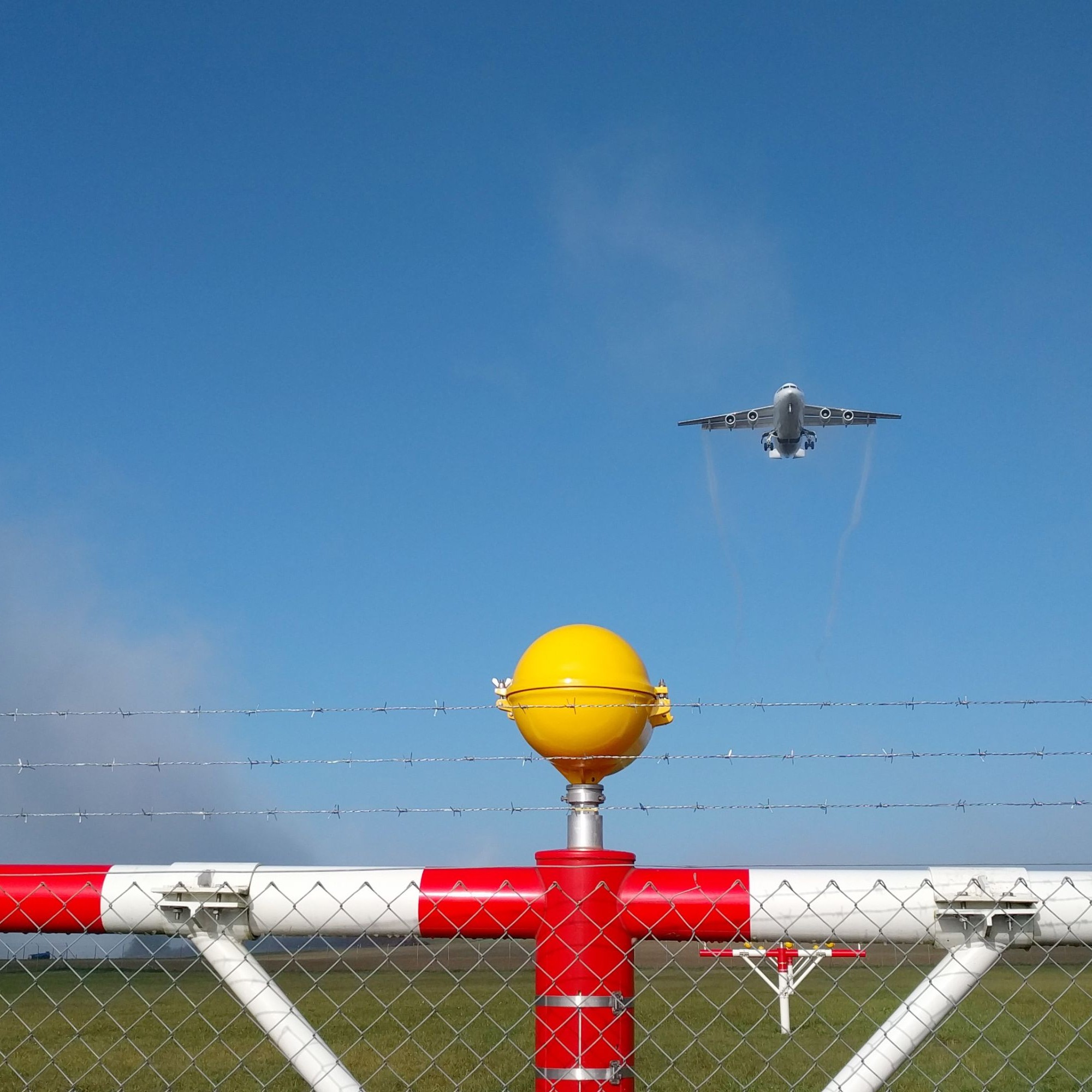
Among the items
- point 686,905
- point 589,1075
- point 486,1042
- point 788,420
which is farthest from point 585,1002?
point 788,420

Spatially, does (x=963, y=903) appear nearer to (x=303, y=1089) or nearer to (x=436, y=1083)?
(x=303, y=1089)

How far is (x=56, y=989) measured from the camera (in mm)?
21688

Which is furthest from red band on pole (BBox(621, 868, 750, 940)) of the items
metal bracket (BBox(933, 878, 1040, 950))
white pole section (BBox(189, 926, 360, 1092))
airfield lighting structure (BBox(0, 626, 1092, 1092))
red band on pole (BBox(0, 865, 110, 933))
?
red band on pole (BBox(0, 865, 110, 933))

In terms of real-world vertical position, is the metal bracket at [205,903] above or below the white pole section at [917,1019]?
above

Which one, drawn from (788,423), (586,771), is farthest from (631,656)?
(788,423)

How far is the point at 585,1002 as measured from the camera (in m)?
2.35

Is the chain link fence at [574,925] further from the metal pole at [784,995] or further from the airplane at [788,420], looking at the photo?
the airplane at [788,420]

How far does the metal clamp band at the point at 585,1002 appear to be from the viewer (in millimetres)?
2344

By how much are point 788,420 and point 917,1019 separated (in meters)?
36.5

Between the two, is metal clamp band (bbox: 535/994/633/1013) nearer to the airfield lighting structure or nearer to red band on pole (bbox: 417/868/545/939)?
the airfield lighting structure

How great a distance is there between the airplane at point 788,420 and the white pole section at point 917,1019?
118 ft

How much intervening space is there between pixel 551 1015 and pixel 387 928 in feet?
1.42

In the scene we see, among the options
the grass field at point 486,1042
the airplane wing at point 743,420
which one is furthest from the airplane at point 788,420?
the grass field at point 486,1042

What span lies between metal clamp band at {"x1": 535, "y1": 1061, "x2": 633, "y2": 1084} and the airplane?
119 feet
